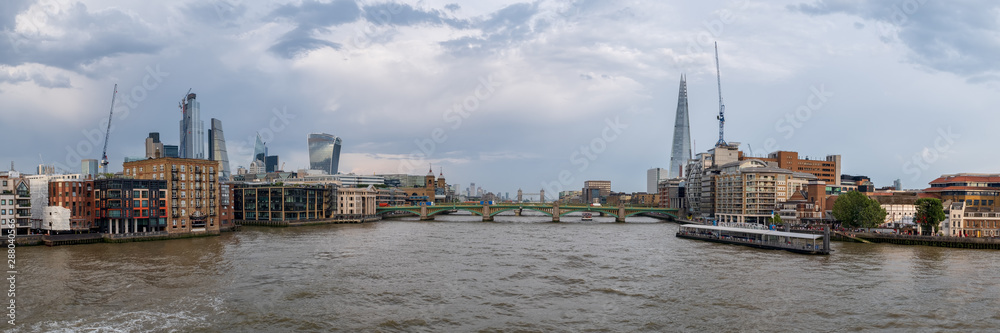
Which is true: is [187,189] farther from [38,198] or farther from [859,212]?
[859,212]

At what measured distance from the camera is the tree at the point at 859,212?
89.7 meters

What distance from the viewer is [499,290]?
42.6 meters

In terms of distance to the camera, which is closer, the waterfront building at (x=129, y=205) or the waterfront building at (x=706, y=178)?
the waterfront building at (x=129, y=205)

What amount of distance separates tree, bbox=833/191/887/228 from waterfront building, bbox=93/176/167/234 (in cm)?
10488

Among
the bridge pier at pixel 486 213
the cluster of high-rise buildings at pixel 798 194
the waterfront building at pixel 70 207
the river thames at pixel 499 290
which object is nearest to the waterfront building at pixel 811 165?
the cluster of high-rise buildings at pixel 798 194

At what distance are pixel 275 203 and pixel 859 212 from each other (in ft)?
378

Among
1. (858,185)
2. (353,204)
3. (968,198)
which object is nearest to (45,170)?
(353,204)

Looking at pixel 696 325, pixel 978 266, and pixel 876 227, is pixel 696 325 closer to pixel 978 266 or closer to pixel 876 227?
pixel 978 266

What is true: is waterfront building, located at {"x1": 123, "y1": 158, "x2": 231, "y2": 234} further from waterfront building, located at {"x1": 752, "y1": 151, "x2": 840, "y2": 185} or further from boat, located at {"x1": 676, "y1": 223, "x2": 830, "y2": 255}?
waterfront building, located at {"x1": 752, "y1": 151, "x2": 840, "y2": 185}

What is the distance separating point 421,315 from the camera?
1364 inches

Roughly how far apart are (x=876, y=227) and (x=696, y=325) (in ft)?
250

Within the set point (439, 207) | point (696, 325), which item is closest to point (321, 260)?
point (696, 325)

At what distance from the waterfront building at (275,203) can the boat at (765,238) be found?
8542 centimetres

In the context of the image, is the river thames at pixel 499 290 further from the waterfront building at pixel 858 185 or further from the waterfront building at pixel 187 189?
the waterfront building at pixel 858 185
